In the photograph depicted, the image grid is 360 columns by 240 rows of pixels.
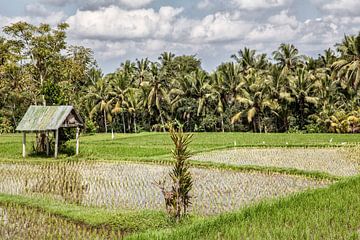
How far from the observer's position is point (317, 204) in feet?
21.3

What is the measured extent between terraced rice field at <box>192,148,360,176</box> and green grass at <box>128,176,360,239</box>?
473 cm

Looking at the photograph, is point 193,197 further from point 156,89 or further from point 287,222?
point 156,89

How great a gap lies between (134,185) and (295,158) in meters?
6.77

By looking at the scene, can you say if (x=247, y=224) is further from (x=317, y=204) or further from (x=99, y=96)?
(x=99, y=96)

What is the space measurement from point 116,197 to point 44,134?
9.53 m

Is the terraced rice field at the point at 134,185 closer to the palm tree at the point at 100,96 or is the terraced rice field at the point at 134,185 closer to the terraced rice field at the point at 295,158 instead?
the terraced rice field at the point at 295,158

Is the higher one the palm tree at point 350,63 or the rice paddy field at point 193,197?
the palm tree at point 350,63

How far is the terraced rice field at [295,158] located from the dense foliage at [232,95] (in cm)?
889

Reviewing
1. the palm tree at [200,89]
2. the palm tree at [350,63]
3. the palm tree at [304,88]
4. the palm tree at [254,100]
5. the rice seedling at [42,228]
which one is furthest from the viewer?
the palm tree at [200,89]

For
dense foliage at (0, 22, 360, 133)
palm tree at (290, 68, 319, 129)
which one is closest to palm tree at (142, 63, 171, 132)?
dense foliage at (0, 22, 360, 133)

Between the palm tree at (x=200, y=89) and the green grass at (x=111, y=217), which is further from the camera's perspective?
the palm tree at (x=200, y=89)

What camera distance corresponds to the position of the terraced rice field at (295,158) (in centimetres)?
1218

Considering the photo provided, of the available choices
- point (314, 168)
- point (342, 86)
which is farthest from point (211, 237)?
point (342, 86)

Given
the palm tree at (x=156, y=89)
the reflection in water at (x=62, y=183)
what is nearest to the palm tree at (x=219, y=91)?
the palm tree at (x=156, y=89)
